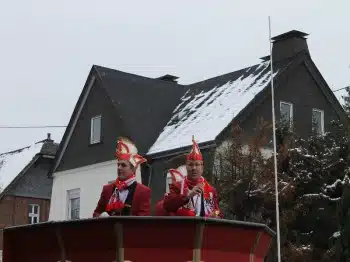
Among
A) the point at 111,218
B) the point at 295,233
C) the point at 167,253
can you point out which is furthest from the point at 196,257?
the point at 295,233

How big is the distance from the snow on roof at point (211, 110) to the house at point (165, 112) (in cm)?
4

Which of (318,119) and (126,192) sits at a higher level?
(318,119)

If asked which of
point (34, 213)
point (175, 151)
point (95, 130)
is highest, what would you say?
point (95, 130)

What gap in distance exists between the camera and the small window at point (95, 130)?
78.8 ft

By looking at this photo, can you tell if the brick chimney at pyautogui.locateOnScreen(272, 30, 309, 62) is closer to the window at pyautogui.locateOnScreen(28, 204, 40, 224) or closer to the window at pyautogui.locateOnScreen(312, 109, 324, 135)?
the window at pyautogui.locateOnScreen(312, 109, 324, 135)

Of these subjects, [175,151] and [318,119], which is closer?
[175,151]

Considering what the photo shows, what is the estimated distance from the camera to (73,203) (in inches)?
963

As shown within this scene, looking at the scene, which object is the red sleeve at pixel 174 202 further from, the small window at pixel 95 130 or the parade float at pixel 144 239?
the small window at pixel 95 130

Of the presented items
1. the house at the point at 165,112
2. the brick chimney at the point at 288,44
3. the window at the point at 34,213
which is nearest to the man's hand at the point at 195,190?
the house at the point at 165,112

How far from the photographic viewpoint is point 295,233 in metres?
16.7

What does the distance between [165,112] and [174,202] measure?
1865cm

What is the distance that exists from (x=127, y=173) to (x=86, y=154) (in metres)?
18.7

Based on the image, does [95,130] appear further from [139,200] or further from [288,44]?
[139,200]

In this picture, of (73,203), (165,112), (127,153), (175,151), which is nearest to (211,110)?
(175,151)
